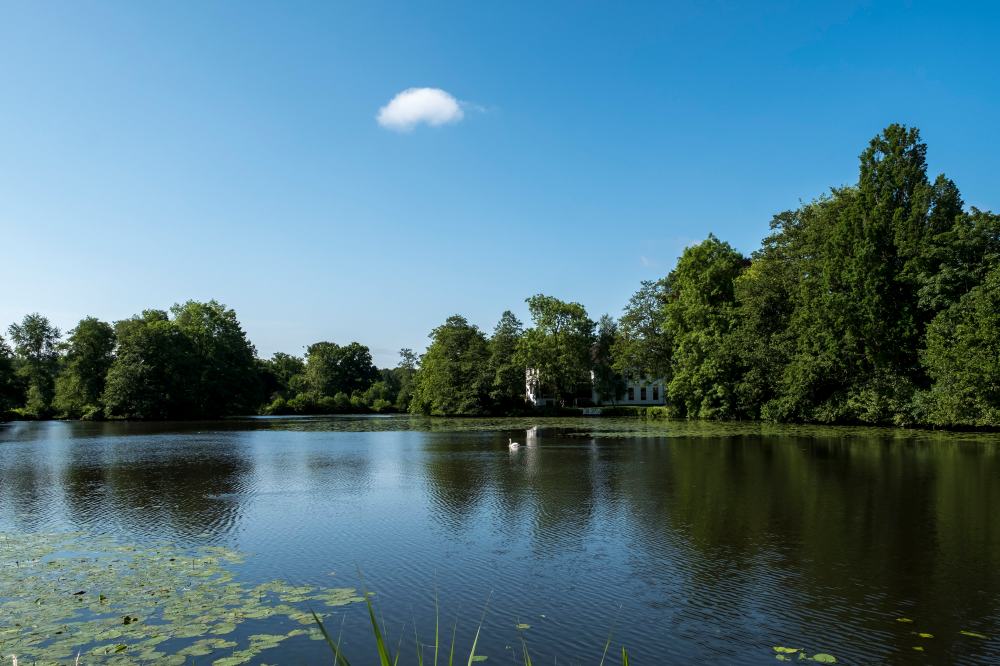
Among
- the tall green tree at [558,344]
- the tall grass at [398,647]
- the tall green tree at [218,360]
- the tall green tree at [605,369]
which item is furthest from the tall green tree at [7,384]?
the tall grass at [398,647]

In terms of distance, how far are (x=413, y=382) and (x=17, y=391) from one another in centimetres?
4570

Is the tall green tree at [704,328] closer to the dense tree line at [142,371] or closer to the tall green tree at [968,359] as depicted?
the tall green tree at [968,359]

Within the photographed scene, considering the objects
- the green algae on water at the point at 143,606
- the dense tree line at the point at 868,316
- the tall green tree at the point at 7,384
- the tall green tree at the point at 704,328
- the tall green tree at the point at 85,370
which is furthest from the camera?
the tall green tree at the point at 85,370

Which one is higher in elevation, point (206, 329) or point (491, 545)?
point (206, 329)

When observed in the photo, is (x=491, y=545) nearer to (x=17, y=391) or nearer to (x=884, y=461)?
(x=884, y=461)

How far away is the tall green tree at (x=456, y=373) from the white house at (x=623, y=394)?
5.41 metres

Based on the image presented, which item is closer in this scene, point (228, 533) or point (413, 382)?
point (228, 533)

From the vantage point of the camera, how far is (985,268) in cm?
3725

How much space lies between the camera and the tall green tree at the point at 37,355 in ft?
270

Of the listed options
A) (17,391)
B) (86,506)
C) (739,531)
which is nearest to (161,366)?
(17,391)

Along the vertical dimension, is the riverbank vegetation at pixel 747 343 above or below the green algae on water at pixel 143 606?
above

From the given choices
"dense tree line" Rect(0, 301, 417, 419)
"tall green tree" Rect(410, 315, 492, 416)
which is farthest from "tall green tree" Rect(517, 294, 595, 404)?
"dense tree line" Rect(0, 301, 417, 419)

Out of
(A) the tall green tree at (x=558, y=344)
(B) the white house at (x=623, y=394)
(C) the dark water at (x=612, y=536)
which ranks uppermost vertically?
(A) the tall green tree at (x=558, y=344)

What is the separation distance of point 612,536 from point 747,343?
4374cm
